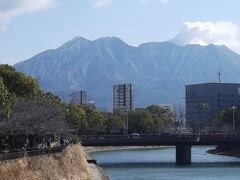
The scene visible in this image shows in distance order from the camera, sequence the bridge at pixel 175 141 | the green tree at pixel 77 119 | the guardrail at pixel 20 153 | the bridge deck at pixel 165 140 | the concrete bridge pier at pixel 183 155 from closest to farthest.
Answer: the guardrail at pixel 20 153 → the concrete bridge pier at pixel 183 155 → the bridge at pixel 175 141 → the bridge deck at pixel 165 140 → the green tree at pixel 77 119

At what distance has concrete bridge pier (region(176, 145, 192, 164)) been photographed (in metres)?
114

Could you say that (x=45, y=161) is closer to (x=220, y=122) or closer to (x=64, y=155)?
(x=64, y=155)

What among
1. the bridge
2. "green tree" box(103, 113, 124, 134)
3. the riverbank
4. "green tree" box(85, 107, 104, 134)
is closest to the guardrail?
the riverbank

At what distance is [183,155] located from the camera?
381 ft

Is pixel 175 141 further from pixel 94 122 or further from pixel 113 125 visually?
pixel 113 125

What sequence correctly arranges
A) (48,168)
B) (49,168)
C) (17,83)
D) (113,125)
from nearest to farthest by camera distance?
(48,168), (49,168), (17,83), (113,125)

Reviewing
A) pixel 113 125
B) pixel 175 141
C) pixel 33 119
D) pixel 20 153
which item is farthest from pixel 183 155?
pixel 113 125

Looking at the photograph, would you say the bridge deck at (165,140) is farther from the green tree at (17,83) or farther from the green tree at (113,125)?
the green tree at (113,125)

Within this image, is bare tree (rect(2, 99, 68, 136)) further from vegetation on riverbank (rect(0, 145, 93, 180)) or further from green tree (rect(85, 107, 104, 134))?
green tree (rect(85, 107, 104, 134))

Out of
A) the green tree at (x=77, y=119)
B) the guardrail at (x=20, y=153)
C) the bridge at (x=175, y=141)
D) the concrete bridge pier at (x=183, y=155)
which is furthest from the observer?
the green tree at (x=77, y=119)

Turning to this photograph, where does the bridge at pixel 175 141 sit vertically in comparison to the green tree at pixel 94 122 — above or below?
below

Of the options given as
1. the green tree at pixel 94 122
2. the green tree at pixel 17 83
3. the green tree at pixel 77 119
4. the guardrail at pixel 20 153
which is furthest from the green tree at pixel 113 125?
the guardrail at pixel 20 153

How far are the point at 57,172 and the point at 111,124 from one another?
14515cm

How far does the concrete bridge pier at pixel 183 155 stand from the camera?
113906mm
